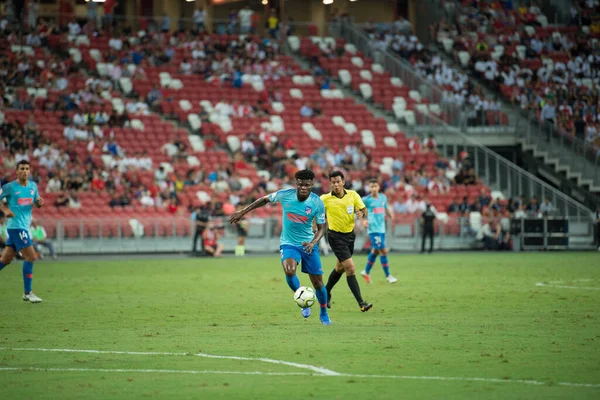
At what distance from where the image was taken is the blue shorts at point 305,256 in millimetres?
14727

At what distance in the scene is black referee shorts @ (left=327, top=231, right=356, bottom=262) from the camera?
16.4m

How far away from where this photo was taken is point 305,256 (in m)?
14.8

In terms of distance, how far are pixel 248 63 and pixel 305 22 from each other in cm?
727

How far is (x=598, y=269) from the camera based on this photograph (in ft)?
90.3

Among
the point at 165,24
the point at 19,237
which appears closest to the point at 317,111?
the point at 165,24

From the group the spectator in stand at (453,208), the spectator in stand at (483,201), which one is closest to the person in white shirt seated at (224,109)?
the spectator in stand at (453,208)

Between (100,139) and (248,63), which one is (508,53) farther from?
(100,139)

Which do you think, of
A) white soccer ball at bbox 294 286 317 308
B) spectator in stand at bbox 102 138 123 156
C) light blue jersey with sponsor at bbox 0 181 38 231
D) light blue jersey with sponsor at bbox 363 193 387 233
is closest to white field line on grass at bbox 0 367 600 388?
white soccer ball at bbox 294 286 317 308

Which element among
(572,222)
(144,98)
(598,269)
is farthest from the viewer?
(144,98)

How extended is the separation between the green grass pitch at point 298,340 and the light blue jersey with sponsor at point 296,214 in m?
1.28

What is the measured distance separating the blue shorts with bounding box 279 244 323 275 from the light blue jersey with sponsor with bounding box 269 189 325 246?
73mm

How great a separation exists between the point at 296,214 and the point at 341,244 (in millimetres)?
2127

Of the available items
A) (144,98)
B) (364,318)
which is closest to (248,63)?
(144,98)

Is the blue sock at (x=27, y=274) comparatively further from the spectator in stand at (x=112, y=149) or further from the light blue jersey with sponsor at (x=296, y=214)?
the spectator in stand at (x=112, y=149)
